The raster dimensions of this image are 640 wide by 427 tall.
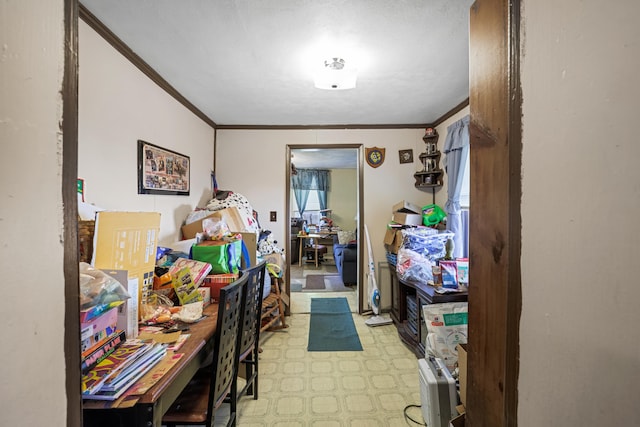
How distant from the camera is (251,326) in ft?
5.77

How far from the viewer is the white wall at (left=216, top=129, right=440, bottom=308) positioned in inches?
135

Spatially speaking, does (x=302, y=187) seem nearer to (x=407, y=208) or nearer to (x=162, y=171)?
(x=407, y=208)

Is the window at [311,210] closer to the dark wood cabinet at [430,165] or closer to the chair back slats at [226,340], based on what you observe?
the dark wood cabinet at [430,165]

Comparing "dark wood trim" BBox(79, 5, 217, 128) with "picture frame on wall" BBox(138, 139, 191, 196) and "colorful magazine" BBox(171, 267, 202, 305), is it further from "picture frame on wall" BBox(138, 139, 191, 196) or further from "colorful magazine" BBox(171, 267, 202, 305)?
"colorful magazine" BBox(171, 267, 202, 305)

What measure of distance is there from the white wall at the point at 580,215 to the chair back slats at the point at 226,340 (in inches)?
44.2

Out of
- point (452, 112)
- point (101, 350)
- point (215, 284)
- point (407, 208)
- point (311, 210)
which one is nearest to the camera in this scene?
point (101, 350)

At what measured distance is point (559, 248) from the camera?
0.49m

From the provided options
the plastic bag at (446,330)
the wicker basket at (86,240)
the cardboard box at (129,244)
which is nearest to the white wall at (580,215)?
the plastic bag at (446,330)

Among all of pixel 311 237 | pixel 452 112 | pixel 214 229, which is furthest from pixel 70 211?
pixel 311 237

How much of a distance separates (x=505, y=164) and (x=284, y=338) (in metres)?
2.75

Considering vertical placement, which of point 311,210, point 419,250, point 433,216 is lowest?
point 419,250

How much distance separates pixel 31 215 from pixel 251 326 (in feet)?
5.02

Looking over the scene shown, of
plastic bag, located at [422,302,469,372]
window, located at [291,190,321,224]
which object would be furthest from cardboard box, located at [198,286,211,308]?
window, located at [291,190,321,224]

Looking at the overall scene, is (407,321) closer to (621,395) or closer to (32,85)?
(621,395)
